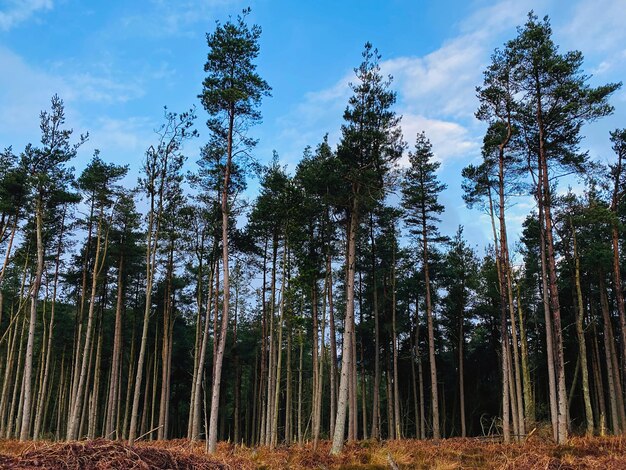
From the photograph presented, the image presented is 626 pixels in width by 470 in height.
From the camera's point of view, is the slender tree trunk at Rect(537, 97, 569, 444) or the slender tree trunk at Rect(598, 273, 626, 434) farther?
the slender tree trunk at Rect(598, 273, 626, 434)

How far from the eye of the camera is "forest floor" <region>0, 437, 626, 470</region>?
5.03m

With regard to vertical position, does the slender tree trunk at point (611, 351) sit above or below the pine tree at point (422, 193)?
below

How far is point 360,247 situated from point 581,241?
37.4 ft

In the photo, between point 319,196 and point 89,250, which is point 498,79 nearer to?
point 319,196

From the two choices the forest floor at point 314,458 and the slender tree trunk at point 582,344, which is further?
the slender tree trunk at point 582,344

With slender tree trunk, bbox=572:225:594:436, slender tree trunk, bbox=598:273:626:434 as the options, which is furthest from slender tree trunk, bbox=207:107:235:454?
slender tree trunk, bbox=598:273:626:434

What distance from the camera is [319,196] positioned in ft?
60.7

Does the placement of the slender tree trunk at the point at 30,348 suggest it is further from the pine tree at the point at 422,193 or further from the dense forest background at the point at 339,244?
the pine tree at the point at 422,193

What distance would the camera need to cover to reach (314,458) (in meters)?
11.8

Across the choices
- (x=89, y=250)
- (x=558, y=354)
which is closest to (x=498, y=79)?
(x=558, y=354)

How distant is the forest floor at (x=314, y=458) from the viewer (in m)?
5.03

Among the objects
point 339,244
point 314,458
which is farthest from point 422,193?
point 314,458

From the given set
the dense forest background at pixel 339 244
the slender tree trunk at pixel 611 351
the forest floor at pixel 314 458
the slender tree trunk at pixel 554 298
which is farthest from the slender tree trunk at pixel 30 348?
the slender tree trunk at pixel 611 351

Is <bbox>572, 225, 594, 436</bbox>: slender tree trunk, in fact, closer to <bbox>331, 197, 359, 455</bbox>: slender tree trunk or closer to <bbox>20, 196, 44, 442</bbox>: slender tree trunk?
<bbox>331, 197, 359, 455</bbox>: slender tree trunk
